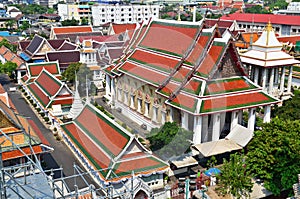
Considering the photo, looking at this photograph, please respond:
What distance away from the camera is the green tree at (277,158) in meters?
14.2

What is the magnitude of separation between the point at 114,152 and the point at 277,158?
6.41 metres

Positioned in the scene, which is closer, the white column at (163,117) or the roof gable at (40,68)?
the white column at (163,117)

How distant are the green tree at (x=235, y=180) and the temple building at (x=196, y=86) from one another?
3814 mm

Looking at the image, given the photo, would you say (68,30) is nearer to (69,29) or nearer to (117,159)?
(69,29)

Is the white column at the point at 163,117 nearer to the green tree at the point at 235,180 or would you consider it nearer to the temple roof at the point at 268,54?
the green tree at the point at 235,180

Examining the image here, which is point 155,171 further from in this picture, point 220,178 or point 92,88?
point 92,88

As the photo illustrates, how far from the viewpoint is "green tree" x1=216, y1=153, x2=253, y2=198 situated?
13.9 meters

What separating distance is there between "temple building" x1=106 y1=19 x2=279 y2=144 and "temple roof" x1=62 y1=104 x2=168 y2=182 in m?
3.83

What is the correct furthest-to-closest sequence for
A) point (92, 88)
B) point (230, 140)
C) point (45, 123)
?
point (92, 88) < point (45, 123) < point (230, 140)

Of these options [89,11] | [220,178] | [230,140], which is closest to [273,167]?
[220,178]

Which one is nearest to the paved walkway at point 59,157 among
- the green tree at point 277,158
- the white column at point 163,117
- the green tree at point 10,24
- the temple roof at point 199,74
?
the white column at point 163,117

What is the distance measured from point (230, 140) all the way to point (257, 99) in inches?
106

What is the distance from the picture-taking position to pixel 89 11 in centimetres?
8275

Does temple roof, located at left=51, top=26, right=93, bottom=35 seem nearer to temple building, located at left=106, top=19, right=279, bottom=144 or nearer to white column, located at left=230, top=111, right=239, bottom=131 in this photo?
temple building, located at left=106, top=19, right=279, bottom=144
